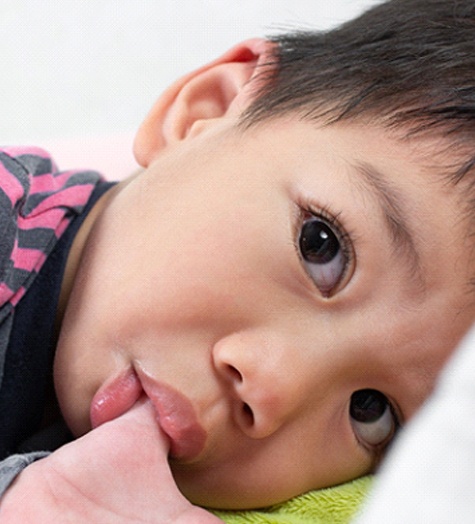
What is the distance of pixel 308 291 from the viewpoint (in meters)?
0.63

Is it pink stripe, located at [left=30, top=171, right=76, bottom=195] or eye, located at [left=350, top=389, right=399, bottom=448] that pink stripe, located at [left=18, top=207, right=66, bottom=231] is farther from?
eye, located at [left=350, top=389, right=399, bottom=448]

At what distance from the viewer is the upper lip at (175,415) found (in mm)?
611

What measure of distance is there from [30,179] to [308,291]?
251mm

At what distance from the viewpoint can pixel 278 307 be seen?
619mm

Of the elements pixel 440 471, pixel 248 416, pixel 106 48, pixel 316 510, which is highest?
pixel 440 471

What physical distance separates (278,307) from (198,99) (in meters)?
0.31

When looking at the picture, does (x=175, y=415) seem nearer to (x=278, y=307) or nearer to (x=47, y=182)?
(x=278, y=307)

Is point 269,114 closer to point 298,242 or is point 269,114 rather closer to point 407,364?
point 298,242

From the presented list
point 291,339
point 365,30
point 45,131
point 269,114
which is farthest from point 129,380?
point 45,131

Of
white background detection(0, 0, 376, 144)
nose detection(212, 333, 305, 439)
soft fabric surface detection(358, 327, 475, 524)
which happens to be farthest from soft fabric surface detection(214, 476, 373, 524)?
Result: white background detection(0, 0, 376, 144)

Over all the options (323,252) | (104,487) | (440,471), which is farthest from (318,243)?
(440,471)

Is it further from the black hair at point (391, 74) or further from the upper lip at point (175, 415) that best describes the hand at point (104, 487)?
the black hair at point (391, 74)

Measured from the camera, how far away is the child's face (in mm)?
609

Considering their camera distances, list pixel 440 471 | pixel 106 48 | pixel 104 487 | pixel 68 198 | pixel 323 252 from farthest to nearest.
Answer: pixel 106 48
pixel 68 198
pixel 323 252
pixel 104 487
pixel 440 471
